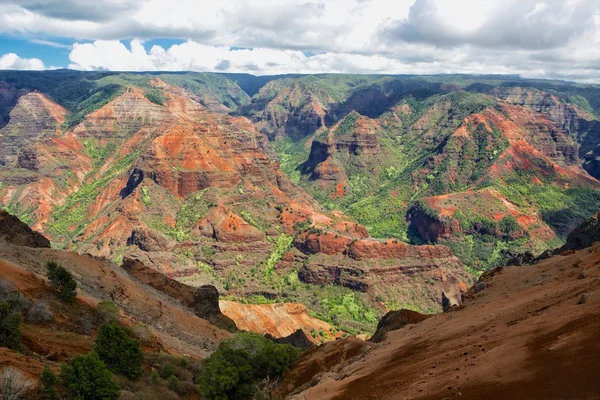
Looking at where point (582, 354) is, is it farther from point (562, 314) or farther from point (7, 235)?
point (7, 235)

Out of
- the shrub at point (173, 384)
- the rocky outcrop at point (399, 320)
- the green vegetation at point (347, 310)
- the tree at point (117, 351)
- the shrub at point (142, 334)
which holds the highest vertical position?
the tree at point (117, 351)

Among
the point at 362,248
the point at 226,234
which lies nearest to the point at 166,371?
the point at 362,248

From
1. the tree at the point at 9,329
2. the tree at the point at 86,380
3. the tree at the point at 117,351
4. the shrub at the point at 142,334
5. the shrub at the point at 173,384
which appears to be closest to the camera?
the tree at the point at 86,380

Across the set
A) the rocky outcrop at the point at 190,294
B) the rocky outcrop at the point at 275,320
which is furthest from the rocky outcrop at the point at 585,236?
the rocky outcrop at the point at 190,294

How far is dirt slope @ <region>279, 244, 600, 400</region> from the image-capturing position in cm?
2183

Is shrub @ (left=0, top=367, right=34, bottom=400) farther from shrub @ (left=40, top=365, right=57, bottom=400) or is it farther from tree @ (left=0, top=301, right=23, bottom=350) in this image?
tree @ (left=0, top=301, right=23, bottom=350)

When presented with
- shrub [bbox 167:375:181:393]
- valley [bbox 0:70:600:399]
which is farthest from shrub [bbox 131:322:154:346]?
shrub [bbox 167:375:181:393]

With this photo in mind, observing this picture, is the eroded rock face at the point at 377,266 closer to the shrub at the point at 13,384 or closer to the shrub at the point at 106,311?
the shrub at the point at 106,311

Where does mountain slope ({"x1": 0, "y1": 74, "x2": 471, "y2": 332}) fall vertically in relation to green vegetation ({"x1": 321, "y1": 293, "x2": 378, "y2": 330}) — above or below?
above

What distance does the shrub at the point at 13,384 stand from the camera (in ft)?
85.9

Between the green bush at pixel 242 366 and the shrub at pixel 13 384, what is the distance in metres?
15.1

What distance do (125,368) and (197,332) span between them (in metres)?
31.2

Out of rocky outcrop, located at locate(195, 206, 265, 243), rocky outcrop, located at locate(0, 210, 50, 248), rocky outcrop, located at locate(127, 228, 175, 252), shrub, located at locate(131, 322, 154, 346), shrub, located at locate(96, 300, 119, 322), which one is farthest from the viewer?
rocky outcrop, located at locate(195, 206, 265, 243)

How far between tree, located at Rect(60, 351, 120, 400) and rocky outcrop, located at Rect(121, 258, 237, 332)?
4961cm
